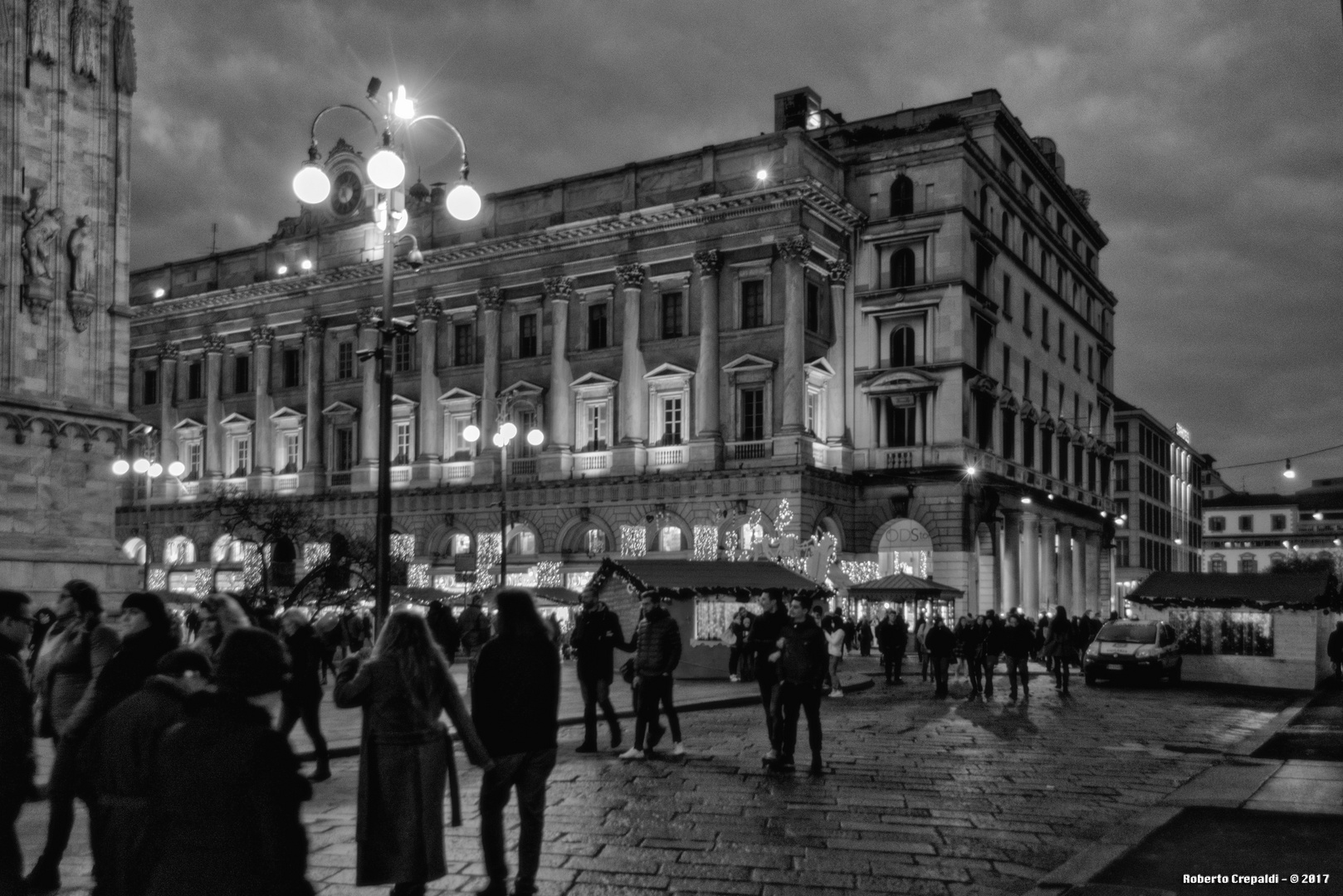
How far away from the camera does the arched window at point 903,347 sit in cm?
4772

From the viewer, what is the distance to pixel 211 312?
200 ft

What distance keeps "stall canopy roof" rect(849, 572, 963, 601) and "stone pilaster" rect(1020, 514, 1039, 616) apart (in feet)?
54.1

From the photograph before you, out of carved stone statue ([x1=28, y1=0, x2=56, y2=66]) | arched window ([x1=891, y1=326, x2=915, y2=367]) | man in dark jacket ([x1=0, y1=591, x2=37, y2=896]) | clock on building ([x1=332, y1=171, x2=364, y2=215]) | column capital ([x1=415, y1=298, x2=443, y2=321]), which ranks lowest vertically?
man in dark jacket ([x1=0, y1=591, x2=37, y2=896])

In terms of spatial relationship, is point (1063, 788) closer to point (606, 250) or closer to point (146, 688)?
point (146, 688)

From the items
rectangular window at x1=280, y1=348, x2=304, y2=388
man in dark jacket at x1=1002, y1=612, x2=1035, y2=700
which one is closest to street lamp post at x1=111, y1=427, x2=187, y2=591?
rectangular window at x1=280, y1=348, x2=304, y2=388

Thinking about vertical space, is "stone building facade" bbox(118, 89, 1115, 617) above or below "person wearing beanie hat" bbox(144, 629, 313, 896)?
above

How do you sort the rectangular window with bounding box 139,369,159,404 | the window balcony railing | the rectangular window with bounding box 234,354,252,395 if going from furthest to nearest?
the rectangular window with bounding box 139,369,159,404, the rectangular window with bounding box 234,354,252,395, the window balcony railing

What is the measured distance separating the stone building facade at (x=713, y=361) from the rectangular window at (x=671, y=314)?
0.07 metres

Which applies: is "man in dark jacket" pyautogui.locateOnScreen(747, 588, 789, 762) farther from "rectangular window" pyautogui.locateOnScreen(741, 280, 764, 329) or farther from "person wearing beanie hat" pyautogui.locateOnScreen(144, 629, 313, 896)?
"rectangular window" pyautogui.locateOnScreen(741, 280, 764, 329)

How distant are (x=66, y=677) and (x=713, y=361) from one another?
38.6 metres

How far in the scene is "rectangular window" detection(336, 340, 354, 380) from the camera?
186ft

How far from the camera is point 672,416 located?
4778 cm

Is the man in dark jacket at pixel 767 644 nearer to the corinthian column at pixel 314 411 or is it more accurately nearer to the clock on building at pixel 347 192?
the corinthian column at pixel 314 411

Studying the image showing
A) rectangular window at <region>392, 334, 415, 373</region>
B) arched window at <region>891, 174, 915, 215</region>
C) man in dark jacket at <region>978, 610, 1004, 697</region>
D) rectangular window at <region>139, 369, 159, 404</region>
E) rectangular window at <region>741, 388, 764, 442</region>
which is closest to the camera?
man in dark jacket at <region>978, 610, 1004, 697</region>
